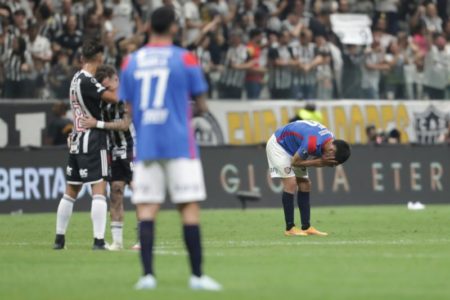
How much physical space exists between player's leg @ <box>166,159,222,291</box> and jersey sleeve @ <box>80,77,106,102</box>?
469cm

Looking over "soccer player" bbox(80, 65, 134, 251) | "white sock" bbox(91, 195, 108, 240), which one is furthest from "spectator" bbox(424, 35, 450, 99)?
"white sock" bbox(91, 195, 108, 240)

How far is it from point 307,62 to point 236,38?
211 centimetres

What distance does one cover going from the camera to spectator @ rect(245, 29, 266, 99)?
31656mm

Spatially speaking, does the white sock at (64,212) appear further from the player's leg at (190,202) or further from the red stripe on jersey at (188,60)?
the red stripe on jersey at (188,60)

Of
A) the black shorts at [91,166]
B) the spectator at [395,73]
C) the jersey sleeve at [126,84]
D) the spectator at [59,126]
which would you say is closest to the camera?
the jersey sleeve at [126,84]

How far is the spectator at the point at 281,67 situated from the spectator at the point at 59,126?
5.68 metres

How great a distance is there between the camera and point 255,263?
1395 centimetres

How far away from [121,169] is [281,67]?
1583 cm

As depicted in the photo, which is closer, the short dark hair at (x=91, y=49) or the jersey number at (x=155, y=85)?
the jersey number at (x=155, y=85)

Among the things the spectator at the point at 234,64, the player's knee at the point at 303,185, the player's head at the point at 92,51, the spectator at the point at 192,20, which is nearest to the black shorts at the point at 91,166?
the player's head at the point at 92,51

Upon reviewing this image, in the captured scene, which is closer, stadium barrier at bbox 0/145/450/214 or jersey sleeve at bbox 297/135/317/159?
jersey sleeve at bbox 297/135/317/159

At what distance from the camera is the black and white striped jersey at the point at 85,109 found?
1606 cm

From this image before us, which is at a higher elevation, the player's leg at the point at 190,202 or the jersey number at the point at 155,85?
the jersey number at the point at 155,85

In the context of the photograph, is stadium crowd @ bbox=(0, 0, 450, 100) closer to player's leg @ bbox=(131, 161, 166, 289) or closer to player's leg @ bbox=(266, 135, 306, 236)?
player's leg @ bbox=(266, 135, 306, 236)
